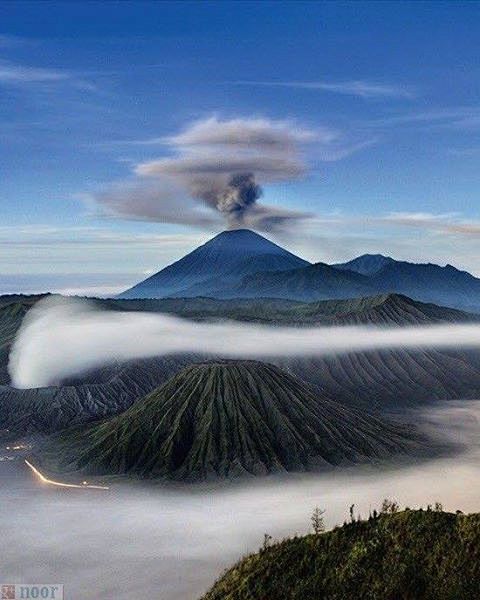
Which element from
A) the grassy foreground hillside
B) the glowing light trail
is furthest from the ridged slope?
the grassy foreground hillside

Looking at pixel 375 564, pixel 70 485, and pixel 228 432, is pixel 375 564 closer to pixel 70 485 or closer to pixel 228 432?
pixel 70 485

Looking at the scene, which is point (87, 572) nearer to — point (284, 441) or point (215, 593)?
point (215, 593)

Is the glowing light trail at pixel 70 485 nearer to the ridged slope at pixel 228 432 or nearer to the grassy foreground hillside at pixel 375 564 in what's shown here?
the ridged slope at pixel 228 432

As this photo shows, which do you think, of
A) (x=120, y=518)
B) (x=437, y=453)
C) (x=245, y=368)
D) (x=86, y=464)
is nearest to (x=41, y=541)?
(x=120, y=518)

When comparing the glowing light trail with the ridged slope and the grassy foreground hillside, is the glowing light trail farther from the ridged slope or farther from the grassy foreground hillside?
the grassy foreground hillside

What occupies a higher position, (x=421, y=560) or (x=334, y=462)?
(x=421, y=560)

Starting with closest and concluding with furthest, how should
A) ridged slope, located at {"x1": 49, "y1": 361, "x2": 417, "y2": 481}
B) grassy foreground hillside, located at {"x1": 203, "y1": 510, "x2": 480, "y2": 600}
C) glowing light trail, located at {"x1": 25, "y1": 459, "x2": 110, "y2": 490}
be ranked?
1. grassy foreground hillside, located at {"x1": 203, "y1": 510, "x2": 480, "y2": 600}
2. glowing light trail, located at {"x1": 25, "y1": 459, "x2": 110, "y2": 490}
3. ridged slope, located at {"x1": 49, "y1": 361, "x2": 417, "y2": 481}

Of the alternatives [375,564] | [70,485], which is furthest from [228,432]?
[375,564]
